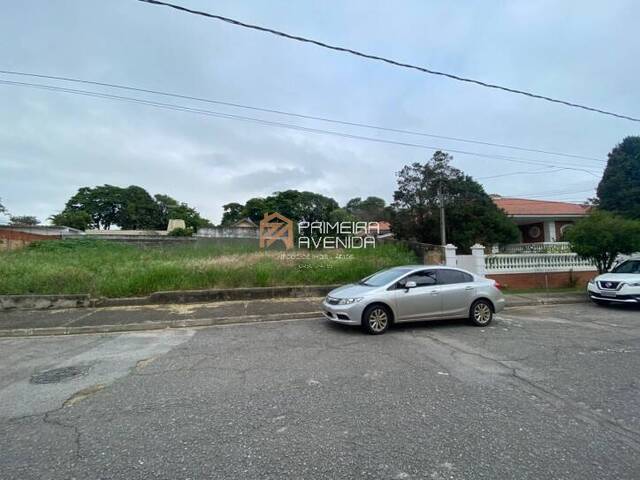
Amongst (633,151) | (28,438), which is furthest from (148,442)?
(633,151)

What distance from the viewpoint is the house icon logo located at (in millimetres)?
19516

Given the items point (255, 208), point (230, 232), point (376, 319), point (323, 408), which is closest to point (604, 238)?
point (376, 319)

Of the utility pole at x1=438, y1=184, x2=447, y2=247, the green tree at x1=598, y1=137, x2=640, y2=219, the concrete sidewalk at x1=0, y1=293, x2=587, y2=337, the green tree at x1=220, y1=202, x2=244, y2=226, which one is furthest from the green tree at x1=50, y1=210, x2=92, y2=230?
the green tree at x1=598, y1=137, x2=640, y2=219

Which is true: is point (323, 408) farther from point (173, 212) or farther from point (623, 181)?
point (173, 212)

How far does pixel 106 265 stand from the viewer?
39.5ft

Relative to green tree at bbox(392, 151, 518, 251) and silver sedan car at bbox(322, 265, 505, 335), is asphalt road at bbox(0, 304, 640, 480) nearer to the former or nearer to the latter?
silver sedan car at bbox(322, 265, 505, 335)

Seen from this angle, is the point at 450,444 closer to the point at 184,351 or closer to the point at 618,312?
the point at 184,351

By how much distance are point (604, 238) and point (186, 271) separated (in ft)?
46.4

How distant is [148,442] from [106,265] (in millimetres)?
11038

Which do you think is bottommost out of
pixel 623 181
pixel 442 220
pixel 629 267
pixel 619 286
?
pixel 619 286

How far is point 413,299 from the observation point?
279 inches

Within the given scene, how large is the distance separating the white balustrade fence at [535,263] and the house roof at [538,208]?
7597mm

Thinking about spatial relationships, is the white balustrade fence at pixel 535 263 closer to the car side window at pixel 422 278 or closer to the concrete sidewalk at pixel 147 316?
the concrete sidewalk at pixel 147 316

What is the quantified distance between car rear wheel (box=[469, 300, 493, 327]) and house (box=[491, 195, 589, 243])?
16212 mm
